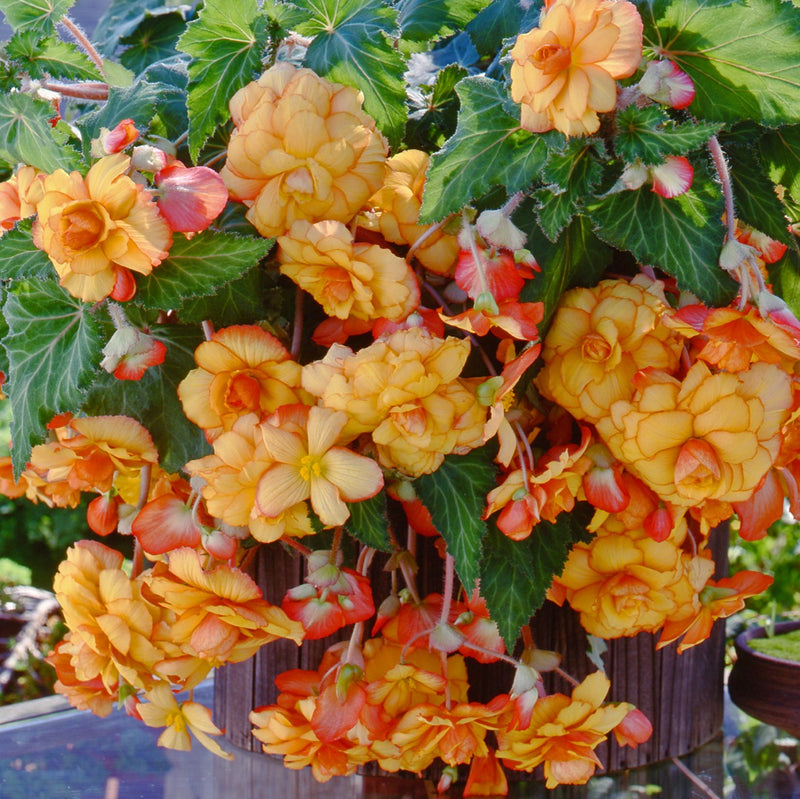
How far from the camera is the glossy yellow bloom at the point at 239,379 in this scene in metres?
0.43

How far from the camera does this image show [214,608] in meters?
0.44

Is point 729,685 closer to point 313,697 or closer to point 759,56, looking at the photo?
point 313,697

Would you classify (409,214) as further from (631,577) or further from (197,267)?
(631,577)

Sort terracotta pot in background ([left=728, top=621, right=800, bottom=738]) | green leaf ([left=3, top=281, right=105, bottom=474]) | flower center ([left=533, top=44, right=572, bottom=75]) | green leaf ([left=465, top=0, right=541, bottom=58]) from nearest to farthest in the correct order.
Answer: flower center ([left=533, top=44, right=572, bottom=75]), green leaf ([left=3, top=281, right=105, bottom=474]), green leaf ([left=465, top=0, right=541, bottom=58]), terracotta pot in background ([left=728, top=621, right=800, bottom=738])

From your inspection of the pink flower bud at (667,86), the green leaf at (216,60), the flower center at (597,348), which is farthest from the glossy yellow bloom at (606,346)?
the green leaf at (216,60)

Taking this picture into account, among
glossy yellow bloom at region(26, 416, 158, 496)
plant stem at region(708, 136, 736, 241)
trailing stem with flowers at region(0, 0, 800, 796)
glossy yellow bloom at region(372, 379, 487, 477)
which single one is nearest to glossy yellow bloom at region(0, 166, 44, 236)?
trailing stem with flowers at region(0, 0, 800, 796)

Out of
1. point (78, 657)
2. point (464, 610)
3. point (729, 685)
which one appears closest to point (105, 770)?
point (78, 657)

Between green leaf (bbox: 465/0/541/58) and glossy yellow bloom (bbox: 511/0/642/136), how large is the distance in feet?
0.68

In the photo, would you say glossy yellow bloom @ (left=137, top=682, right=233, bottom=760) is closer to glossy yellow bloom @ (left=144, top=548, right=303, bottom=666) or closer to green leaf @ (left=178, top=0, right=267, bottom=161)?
glossy yellow bloom @ (left=144, top=548, right=303, bottom=666)

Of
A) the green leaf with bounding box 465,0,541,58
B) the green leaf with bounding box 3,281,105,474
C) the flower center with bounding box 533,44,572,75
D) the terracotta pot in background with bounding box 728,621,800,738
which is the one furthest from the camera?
the terracotta pot in background with bounding box 728,621,800,738

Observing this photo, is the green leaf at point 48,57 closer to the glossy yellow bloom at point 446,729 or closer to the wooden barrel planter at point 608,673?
the wooden barrel planter at point 608,673

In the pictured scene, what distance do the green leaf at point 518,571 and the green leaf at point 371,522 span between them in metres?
0.05

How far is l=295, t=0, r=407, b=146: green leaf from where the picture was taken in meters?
0.48

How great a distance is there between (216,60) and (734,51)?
25cm
